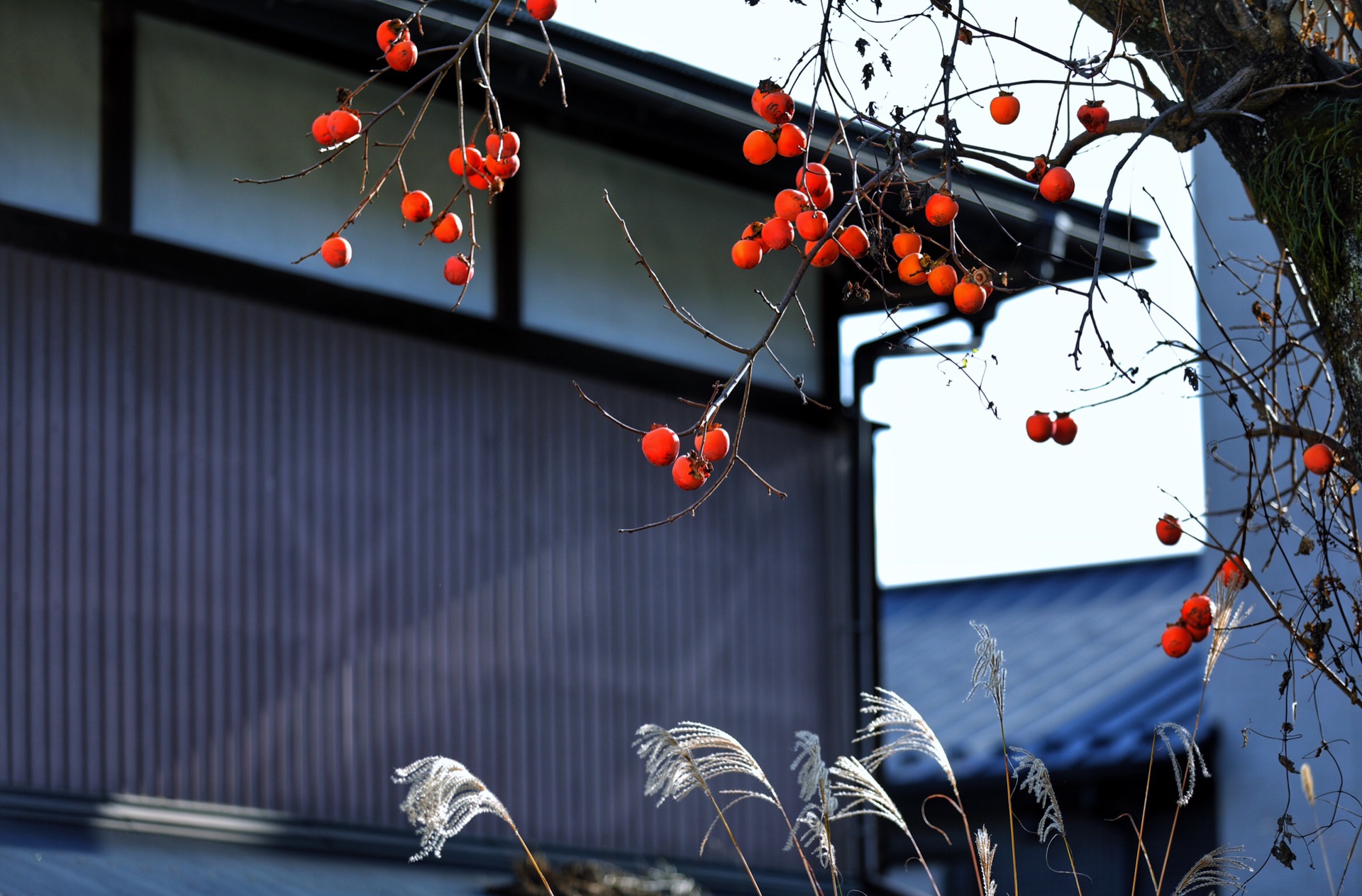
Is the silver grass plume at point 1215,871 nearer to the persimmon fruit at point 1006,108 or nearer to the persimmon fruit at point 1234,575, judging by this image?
the persimmon fruit at point 1234,575

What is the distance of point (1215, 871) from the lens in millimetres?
2957

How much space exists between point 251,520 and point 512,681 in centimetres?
129

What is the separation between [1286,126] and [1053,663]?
10.6 metres

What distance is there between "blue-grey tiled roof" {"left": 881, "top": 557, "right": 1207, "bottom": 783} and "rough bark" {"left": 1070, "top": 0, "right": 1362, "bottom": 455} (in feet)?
20.6

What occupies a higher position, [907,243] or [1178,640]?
[907,243]

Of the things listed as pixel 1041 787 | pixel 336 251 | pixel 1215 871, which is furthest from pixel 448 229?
pixel 1215 871

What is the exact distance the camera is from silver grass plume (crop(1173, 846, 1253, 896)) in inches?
111

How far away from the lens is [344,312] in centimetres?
596

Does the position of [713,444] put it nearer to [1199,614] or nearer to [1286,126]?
[1199,614]

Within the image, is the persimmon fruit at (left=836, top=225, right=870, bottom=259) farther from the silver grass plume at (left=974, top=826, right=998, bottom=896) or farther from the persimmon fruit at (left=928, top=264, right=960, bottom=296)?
the silver grass plume at (left=974, top=826, right=998, bottom=896)

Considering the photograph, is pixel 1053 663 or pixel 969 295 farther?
pixel 1053 663

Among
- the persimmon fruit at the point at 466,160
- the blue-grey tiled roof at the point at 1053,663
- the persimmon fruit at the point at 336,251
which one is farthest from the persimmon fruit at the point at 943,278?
the blue-grey tiled roof at the point at 1053,663

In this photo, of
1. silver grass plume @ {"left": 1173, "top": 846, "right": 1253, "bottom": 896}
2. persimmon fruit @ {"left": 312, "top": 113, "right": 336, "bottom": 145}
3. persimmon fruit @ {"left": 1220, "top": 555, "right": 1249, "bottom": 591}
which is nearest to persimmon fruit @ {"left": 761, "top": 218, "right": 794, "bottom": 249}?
persimmon fruit @ {"left": 312, "top": 113, "right": 336, "bottom": 145}

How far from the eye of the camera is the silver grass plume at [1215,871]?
282 cm
